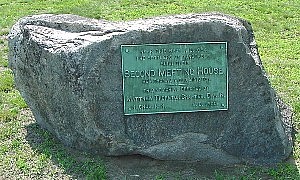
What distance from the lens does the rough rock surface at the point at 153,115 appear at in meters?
5.66

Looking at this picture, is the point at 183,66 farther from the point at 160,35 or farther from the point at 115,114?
the point at 115,114

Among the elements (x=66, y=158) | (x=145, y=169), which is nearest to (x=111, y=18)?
(x=66, y=158)

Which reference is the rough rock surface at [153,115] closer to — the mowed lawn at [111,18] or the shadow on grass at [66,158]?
the shadow on grass at [66,158]

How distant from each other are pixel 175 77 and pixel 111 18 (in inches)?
264

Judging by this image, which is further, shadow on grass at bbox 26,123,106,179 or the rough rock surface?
shadow on grass at bbox 26,123,106,179

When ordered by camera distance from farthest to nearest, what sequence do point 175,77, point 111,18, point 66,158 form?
1. point 111,18
2. point 66,158
3. point 175,77

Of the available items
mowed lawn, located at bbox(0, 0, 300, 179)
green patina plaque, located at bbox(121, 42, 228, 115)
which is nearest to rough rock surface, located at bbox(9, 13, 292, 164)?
green patina plaque, located at bbox(121, 42, 228, 115)

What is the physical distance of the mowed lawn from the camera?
5.84 metres

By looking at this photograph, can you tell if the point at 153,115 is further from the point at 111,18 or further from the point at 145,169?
the point at 111,18

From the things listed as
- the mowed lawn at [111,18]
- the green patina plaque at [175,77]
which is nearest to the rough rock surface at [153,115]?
the green patina plaque at [175,77]

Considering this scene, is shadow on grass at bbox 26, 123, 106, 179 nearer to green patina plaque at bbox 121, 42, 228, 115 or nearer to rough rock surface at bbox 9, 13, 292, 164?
rough rock surface at bbox 9, 13, 292, 164

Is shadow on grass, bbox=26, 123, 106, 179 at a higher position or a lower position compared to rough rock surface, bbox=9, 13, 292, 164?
lower

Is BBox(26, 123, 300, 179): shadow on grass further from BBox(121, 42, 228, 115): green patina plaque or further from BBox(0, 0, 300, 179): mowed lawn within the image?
BBox(121, 42, 228, 115): green patina plaque

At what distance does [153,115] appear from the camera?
5.85 meters
